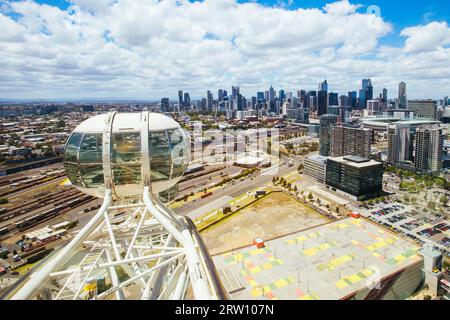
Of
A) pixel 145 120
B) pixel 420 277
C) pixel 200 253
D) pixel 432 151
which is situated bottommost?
pixel 420 277

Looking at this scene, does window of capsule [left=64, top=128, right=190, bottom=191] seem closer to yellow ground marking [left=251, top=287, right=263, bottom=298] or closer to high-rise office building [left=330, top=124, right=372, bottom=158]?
yellow ground marking [left=251, top=287, right=263, bottom=298]

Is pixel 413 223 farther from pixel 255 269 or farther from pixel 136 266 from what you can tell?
pixel 136 266

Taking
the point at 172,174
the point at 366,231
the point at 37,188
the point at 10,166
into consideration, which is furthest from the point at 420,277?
the point at 10,166

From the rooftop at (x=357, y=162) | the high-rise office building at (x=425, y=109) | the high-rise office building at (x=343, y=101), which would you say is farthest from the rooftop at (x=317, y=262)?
the high-rise office building at (x=343, y=101)

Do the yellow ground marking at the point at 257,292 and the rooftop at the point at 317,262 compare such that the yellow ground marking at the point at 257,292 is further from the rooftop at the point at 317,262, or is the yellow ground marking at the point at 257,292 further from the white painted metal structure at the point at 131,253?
the white painted metal structure at the point at 131,253

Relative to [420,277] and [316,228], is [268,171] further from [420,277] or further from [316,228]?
[420,277]

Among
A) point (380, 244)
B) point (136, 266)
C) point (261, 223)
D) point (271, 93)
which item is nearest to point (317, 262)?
point (380, 244)
